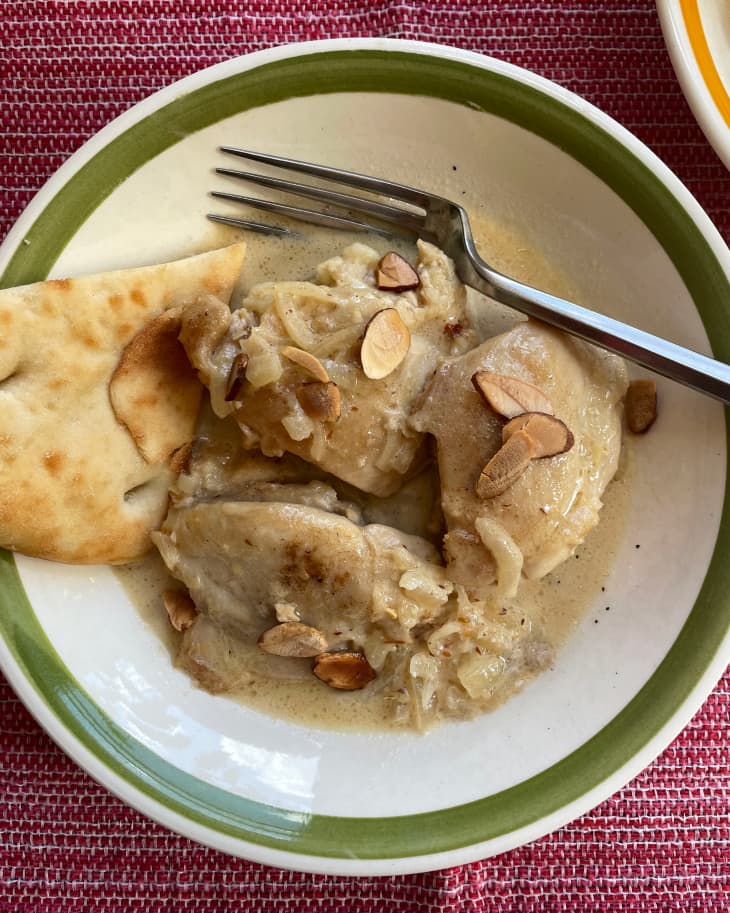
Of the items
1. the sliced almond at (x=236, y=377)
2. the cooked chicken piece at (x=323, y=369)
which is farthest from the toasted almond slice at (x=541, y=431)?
the sliced almond at (x=236, y=377)

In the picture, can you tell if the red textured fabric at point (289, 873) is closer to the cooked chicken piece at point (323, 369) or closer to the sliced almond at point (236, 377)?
the cooked chicken piece at point (323, 369)

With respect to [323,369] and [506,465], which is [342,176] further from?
[506,465]

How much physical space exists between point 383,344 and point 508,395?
0.38 meters

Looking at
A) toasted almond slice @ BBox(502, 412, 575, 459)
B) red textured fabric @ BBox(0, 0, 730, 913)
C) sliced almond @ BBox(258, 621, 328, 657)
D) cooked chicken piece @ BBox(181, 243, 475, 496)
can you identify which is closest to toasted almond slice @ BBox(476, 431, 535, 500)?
toasted almond slice @ BBox(502, 412, 575, 459)

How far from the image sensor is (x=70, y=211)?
2.51m

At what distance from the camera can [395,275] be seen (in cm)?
249

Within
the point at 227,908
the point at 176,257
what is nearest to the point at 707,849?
the point at 227,908

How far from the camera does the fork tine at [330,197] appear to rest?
2658 mm

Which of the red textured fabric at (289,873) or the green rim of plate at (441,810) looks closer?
the green rim of plate at (441,810)

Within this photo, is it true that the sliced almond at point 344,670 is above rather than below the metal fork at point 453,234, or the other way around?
below

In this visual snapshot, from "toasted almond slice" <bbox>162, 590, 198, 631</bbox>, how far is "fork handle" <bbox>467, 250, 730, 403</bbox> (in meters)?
1.39

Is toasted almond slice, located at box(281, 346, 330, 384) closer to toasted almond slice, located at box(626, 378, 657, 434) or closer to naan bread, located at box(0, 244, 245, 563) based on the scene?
naan bread, located at box(0, 244, 245, 563)

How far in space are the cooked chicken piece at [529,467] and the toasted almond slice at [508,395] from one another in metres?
0.03

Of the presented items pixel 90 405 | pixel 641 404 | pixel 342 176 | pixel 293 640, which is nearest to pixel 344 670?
pixel 293 640
